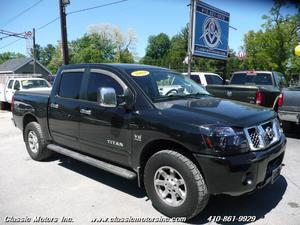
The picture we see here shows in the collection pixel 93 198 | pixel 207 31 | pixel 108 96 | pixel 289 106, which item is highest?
pixel 207 31

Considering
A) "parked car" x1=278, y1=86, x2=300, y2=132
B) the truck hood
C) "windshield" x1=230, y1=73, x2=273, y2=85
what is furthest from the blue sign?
the truck hood

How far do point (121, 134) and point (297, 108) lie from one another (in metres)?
5.30

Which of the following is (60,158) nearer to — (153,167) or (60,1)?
(153,167)

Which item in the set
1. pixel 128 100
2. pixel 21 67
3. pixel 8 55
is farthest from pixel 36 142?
pixel 8 55

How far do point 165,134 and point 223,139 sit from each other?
69 cm

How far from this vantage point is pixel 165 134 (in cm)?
393

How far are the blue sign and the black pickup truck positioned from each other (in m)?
9.90

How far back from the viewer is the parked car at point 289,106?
8.10 metres

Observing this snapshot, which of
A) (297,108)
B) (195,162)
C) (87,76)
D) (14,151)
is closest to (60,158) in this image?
(14,151)

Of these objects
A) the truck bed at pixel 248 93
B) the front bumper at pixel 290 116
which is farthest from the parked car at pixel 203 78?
the front bumper at pixel 290 116

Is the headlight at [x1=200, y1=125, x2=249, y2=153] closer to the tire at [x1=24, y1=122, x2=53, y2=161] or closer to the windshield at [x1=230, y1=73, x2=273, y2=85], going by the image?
the tire at [x1=24, y1=122, x2=53, y2=161]

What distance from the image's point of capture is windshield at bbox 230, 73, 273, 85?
39.8 feet

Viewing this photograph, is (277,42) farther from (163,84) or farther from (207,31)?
(163,84)

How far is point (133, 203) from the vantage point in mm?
4531
